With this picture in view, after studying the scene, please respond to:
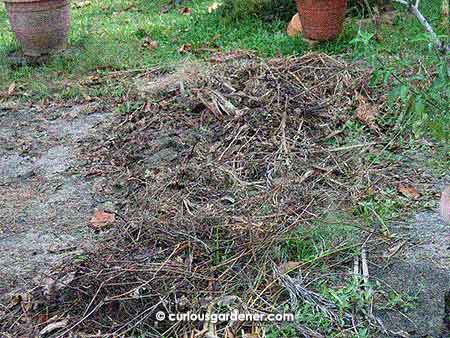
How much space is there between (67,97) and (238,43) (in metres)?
1.75

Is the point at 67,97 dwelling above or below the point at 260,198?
below

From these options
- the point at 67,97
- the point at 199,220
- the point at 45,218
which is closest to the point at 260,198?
the point at 199,220

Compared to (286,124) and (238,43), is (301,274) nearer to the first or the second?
(286,124)

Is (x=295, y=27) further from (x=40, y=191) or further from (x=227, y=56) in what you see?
(x=40, y=191)

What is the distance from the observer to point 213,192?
121 inches

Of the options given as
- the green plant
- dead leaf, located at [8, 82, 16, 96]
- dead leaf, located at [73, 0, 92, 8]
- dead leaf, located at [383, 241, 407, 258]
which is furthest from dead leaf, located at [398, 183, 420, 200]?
dead leaf, located at [73, 0, 92, 8]

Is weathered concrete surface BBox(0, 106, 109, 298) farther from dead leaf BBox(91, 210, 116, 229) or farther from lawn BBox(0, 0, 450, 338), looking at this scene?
lawn BBox(0, 0, 450, 338)

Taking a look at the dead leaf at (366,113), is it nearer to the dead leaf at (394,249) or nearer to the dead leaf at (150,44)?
the dead leaf at (394,249)

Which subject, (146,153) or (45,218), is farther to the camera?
(146,153)

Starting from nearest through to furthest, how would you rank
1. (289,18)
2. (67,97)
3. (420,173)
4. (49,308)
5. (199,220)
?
(49,308)
(199,220)
(420,173)
(67,97)
(289,18)

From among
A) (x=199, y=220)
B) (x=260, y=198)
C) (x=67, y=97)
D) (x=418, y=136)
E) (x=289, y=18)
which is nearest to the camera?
(x=199, y=220)

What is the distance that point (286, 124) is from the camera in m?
3.69

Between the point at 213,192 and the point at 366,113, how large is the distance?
128 centimetres

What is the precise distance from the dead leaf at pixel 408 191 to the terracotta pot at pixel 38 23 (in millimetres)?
3804
